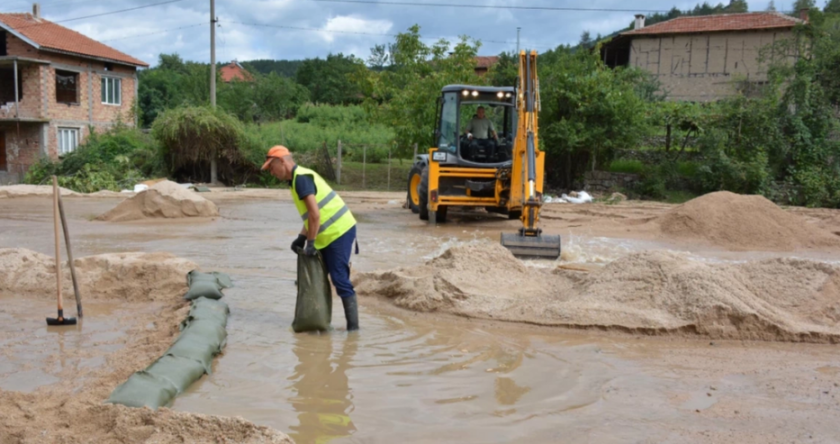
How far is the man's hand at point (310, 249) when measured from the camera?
224 inches

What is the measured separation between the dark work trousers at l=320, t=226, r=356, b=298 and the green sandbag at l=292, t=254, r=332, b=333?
2.6 inches

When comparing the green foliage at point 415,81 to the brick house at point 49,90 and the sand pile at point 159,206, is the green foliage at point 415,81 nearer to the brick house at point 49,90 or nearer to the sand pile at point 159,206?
the sand pile at point 159,206

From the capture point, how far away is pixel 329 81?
4894cm

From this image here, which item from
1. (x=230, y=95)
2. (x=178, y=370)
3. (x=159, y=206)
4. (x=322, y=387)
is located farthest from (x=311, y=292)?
(x=230, y=95)

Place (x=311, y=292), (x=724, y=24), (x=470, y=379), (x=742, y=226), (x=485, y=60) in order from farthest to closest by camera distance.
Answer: (x=485, y=60)
(x=724, y=24)
(x=742, y=226)
(x=311, y=292)
(x=470, y=379)

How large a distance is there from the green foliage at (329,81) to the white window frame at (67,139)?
63.3 ft

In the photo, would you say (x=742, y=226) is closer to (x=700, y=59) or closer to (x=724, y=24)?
(x=700, y=59)

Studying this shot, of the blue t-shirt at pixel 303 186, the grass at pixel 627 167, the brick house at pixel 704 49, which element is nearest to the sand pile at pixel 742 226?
the blue t-shirt at pixel 303 186

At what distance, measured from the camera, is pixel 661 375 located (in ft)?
15.9

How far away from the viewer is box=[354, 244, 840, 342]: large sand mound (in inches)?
229

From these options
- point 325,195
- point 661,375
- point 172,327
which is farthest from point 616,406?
point 172,327

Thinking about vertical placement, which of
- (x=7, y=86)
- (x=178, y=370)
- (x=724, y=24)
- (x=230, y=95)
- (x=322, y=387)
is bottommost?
(x=322, y=387)

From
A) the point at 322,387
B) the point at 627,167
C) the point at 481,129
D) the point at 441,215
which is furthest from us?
the point at 627,167

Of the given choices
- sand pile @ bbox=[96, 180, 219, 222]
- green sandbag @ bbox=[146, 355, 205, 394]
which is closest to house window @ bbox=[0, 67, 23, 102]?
sand pile @ bbox=[96, 180, 219, 222]
